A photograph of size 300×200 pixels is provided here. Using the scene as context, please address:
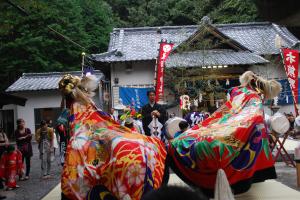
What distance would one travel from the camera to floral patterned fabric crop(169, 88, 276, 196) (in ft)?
16.6

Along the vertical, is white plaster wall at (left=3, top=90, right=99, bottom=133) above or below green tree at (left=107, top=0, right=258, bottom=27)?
below

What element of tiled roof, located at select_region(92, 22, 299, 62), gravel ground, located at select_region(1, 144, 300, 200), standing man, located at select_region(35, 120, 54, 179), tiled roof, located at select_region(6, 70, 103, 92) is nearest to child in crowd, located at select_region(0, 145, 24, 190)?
gravel ground, located at select_region(1, 144, 300, 200)

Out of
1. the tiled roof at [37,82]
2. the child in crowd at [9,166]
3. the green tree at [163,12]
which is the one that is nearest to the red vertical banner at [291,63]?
the child in crowd at [9,166]

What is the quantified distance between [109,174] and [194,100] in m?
13.5

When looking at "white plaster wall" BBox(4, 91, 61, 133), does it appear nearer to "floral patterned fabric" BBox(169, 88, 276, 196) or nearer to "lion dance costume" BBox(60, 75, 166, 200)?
"lion dance costume" BBox(60, 75, 166, 200)

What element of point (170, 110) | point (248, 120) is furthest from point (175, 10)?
point (248, 120)

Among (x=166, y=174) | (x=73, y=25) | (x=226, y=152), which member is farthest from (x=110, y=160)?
(x=73, y=25)

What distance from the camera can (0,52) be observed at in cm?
2495

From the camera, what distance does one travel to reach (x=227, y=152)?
16.6 feet

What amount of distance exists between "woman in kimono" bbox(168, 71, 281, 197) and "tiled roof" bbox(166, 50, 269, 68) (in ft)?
45.3

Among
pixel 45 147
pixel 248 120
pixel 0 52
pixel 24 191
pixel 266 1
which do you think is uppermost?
pixel 0 52

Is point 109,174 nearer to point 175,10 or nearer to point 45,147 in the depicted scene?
point 45,147

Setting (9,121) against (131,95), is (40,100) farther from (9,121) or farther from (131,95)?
(131,95)

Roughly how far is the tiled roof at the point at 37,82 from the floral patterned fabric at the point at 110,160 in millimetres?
18827
